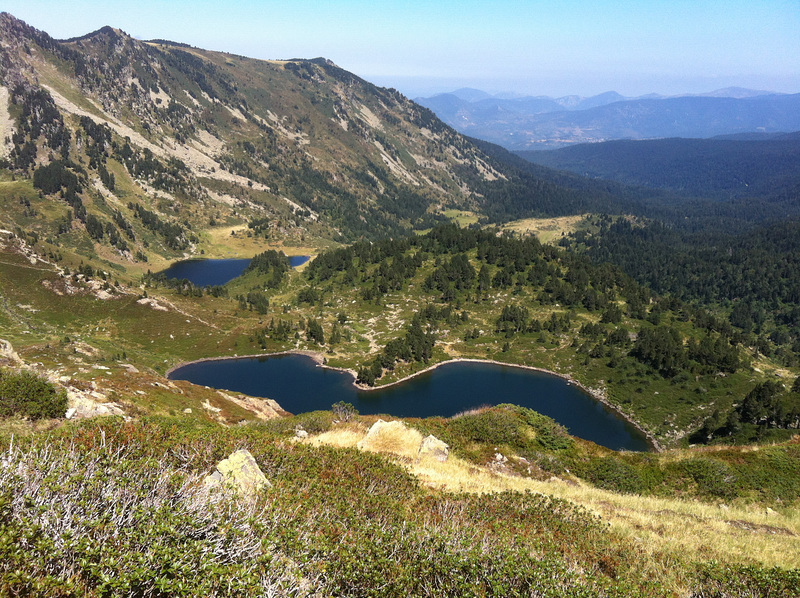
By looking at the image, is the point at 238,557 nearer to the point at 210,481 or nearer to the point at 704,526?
the point at 210,481

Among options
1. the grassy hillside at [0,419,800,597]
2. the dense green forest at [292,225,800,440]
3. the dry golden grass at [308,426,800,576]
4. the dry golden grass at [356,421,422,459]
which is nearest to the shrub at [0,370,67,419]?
the grassy hillside at [0,419,800,597]

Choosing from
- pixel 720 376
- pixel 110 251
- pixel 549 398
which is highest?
pixel 110 251

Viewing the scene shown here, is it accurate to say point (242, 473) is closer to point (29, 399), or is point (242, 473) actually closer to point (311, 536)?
point (311, 536)

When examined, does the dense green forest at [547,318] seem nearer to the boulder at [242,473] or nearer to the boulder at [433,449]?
the boulder at [433,449]

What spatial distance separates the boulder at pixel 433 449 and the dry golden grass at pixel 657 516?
593mm

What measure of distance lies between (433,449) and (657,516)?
1405 centimetres

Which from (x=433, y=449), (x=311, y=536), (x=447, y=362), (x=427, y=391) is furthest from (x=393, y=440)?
(x=447, y=362)

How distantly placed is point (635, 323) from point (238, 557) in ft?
526

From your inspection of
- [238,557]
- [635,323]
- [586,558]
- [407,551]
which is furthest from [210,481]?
[635,323]

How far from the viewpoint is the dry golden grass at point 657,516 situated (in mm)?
17969

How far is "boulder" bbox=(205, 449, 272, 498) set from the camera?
51.2 ft

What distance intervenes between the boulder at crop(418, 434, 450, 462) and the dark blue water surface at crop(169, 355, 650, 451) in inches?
2939

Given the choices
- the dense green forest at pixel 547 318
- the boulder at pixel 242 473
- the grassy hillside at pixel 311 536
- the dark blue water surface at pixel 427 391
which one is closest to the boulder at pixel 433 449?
the grassy hillside at pixel 311 536

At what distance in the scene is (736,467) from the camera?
3347cm
